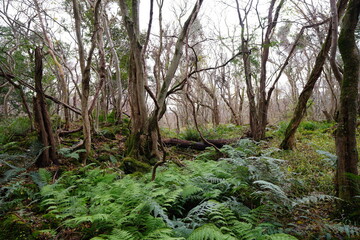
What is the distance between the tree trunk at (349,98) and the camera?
2.42 meters

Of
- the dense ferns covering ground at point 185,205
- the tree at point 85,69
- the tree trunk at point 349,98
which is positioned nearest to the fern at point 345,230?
the dense ferns covering ground at point 185,205

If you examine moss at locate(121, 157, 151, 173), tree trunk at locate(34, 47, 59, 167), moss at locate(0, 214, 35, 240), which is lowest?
moss at locate(0, 214, 35, 240)

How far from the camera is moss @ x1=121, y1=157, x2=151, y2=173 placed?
466 cm

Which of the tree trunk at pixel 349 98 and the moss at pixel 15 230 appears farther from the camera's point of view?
the tree trunk at pixel 349 98

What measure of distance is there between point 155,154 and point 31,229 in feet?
11.0

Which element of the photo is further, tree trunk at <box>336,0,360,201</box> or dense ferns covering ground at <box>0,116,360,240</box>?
tree trunk at <box>336,0,360,201</box>

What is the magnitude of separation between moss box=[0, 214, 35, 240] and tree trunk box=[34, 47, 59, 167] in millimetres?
2255

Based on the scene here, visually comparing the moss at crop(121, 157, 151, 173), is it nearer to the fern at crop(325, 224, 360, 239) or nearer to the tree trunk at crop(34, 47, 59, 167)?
the tree trunk at crop(34, 47, 59, 167)

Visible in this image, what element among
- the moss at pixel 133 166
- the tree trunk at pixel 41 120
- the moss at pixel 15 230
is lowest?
the moss at pixel 15 230

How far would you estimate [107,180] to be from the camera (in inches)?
142

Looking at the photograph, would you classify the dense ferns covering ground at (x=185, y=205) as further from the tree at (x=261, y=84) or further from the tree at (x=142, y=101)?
the tree at (x=261, y=84)

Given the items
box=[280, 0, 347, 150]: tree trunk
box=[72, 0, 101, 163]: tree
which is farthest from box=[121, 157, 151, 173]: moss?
box=[280, 0, 347, 150]: tree trunk

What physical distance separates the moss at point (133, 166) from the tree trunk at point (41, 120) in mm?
1575

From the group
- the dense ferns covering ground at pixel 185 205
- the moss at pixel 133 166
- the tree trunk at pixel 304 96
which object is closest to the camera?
the dense ferns covering ground at pixel 185 205
